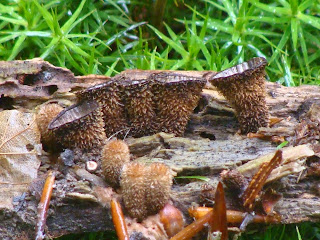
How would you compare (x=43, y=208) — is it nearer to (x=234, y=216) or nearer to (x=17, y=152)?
(x=17, y=152)

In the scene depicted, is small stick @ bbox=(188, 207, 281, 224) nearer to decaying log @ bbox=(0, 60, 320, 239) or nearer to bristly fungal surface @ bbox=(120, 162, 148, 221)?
decaying log @ bbox=(0, 60, 320, 239)

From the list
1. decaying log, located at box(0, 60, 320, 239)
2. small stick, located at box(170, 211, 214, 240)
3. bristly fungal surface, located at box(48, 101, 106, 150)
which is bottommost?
small stick, located at box(170, 211, 214, 240)

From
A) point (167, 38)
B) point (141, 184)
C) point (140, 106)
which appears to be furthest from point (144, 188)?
point (167, 38)

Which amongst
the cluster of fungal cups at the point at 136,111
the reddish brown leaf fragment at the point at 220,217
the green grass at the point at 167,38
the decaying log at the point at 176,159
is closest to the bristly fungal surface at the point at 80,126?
the cluster of fungal cups at the point at 136,111

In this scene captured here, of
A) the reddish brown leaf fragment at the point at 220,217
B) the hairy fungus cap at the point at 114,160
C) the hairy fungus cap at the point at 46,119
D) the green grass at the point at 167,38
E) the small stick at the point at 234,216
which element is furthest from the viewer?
the green grass at the point at 167,38

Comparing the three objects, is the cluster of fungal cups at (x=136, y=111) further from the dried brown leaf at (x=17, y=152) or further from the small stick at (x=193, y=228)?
the small stick at (x=193, y=228)

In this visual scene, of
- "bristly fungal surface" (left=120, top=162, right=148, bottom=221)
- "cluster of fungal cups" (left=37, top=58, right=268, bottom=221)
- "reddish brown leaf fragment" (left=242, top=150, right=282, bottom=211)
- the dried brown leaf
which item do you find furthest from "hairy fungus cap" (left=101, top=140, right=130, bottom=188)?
"reddish brown leaf fragment" (left=242, top=150, right=282, bottom=211)
